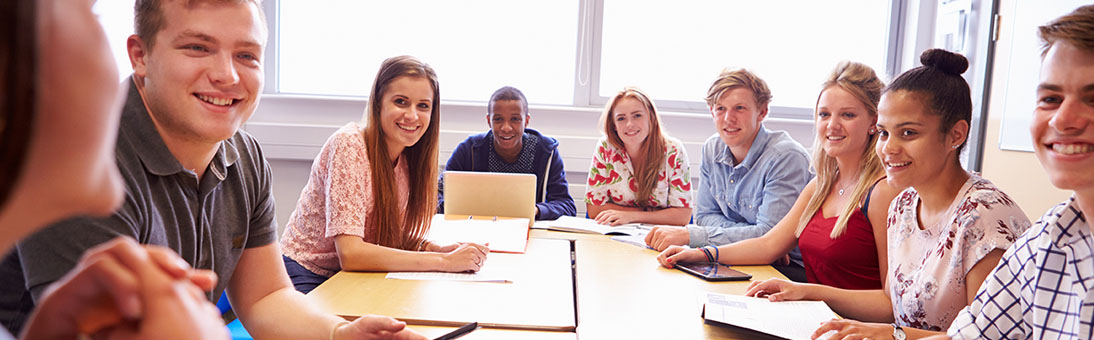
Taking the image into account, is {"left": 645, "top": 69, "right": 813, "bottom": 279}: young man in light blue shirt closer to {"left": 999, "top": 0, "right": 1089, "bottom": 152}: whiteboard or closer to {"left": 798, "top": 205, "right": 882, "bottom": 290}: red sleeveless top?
{"left": 798, "top": 205, "right": 882, "bottom": 290}: red sleeveless top

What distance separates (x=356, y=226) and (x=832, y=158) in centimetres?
153

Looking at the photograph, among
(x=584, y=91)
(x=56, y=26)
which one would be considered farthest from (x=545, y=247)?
(x=584, y=91)

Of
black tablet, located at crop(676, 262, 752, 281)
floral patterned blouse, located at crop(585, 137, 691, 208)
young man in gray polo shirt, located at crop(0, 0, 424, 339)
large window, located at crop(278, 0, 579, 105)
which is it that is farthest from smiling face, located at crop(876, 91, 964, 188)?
large window, located at crop(278, 0, 579, 105)

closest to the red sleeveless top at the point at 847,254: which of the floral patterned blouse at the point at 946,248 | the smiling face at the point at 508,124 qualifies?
the floral patterned blouse at the point at 946,248

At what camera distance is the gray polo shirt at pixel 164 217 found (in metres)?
0.89

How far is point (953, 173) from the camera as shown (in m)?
1.55

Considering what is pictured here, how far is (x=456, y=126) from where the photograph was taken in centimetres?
430

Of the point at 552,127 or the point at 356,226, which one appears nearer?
the point at 356,226

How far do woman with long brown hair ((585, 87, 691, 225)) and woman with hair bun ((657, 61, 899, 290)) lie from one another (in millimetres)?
1007

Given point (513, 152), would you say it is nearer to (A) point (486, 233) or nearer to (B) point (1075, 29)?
(A) point (486, 233)

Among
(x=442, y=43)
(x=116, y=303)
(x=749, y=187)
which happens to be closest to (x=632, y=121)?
(x=749, y=187)

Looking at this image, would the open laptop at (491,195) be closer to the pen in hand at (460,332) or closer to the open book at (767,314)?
the open book at (767,314)

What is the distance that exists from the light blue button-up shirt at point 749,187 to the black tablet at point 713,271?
0.34m

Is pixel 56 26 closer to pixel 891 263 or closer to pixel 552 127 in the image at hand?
pixel 891 263
